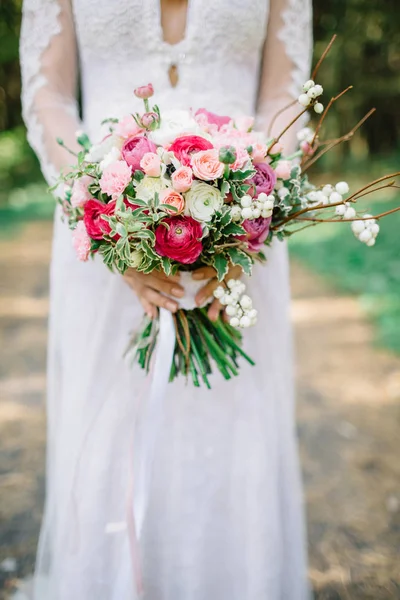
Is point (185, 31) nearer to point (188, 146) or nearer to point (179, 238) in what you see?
point (188, 146)

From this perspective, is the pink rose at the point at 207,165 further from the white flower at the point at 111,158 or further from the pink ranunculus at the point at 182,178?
the white flower at the point at 111,158

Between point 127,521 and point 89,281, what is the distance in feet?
2.53

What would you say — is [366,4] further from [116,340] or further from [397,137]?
[116,340]

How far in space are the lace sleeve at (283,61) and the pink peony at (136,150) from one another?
62 cm

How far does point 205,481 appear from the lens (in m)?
2.16

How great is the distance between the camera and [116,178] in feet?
5.00

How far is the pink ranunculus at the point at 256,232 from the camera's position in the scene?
1595mm

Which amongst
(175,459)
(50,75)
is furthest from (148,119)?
(175,459)

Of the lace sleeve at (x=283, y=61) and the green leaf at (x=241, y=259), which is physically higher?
the lace sleeve at (x=283, y=61)

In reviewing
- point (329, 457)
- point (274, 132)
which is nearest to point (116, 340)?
point (274, 132)

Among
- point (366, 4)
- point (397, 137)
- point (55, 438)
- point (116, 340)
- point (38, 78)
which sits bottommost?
point (55, 438)

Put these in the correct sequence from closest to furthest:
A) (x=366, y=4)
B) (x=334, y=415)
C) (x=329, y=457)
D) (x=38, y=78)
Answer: (x=38, y=78)
(x=329, y=457)
(x=334, y=415)
(x=366, y=4)

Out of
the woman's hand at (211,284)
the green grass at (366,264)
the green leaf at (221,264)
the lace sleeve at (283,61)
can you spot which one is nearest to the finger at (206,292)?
the woman's hand at (211,284)

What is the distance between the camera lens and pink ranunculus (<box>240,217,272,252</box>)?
159 centimetres
